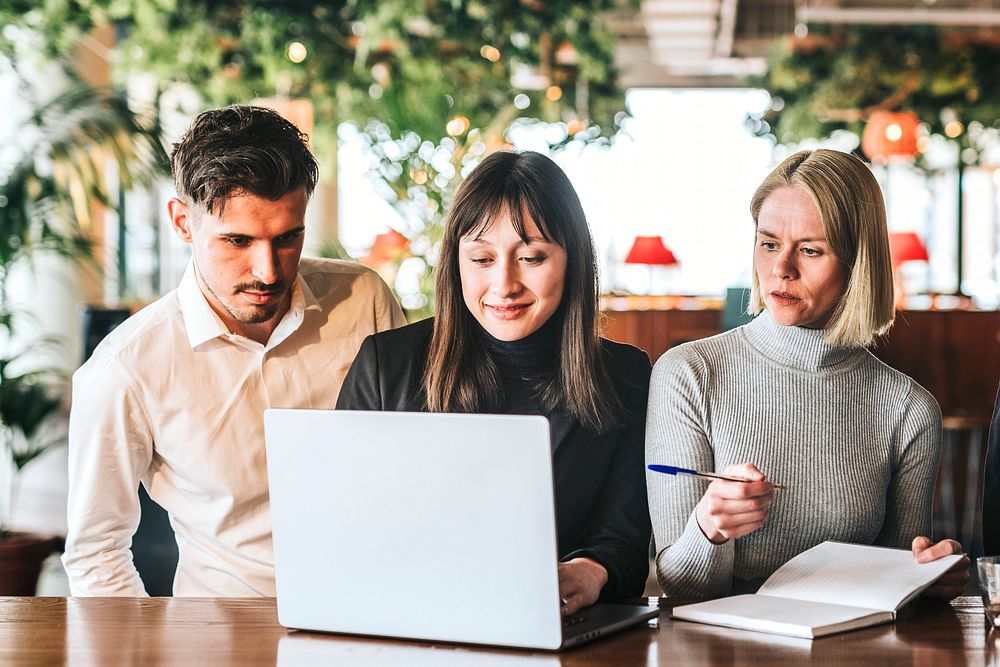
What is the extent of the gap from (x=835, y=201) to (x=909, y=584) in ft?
2.00

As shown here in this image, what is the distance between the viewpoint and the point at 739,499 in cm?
A: 147

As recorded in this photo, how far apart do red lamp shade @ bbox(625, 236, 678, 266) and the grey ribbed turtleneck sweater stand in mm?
6000

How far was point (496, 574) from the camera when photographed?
4.27ft

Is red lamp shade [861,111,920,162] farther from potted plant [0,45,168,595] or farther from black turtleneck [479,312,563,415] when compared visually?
black turtleneck [479,312,563,415]

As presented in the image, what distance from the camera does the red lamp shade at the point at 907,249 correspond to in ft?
24.6

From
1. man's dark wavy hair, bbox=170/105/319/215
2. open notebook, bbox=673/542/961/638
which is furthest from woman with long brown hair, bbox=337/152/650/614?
man's dark wavy hair, bbox=170/105/319/215

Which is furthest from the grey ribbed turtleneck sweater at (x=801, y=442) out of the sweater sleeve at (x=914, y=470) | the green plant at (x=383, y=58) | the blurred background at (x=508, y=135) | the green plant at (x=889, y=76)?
the green plant at (x=889, y=76)

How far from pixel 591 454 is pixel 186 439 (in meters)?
0.74

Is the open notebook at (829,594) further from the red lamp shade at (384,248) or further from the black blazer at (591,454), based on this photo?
the red lamp shade at (384,248)

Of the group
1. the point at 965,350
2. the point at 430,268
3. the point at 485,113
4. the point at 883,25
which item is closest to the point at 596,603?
the point at 430,268

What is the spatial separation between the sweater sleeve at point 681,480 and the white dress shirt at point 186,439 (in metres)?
0.66

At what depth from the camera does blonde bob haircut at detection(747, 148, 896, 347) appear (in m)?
1.79

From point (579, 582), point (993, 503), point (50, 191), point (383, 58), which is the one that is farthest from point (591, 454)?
point (383, 58)

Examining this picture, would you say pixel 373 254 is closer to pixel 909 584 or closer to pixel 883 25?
pixel 883 25
